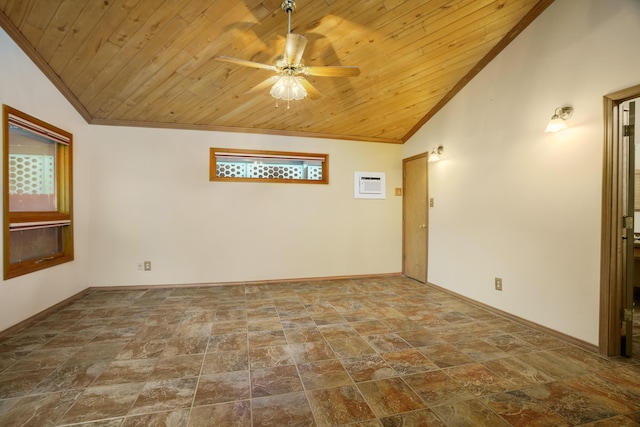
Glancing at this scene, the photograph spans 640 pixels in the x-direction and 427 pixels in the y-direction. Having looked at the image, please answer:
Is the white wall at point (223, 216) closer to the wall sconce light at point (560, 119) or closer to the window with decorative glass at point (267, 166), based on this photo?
the window with decorative glass at point (267, 166)

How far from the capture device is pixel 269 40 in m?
2.77

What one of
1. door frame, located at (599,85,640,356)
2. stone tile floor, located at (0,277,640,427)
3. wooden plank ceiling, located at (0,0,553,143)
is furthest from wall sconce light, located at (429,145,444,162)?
stone tile floor, located at (0,277,640,427)

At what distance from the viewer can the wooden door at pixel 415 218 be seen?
14.8ft

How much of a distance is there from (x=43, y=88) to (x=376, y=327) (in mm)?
4373

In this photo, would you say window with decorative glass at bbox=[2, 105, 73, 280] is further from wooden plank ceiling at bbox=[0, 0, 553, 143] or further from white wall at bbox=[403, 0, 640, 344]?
white wall at bbox=[403, 0, 640, 344]

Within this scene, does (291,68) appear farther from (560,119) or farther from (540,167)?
(540,167)

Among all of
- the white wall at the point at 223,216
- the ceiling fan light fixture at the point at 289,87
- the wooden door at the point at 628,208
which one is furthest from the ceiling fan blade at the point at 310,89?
the wooden door at the point at 628,208

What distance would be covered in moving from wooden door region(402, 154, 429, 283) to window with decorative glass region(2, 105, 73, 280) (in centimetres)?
491

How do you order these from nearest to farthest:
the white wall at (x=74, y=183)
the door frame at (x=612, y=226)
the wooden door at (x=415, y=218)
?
1. the door frame at (x=612, y=226)
2. the white wall at (x=74, y=183)
3. the wooden door at (x=415, y=218)

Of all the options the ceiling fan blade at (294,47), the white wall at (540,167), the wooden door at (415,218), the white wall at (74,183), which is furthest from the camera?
the wooden door at (415,218)

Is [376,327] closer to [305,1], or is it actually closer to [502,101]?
[502,101]

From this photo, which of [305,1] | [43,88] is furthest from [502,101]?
[43,88]

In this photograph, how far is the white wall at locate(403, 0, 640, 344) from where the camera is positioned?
236cm

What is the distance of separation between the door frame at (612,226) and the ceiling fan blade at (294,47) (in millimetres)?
2519
